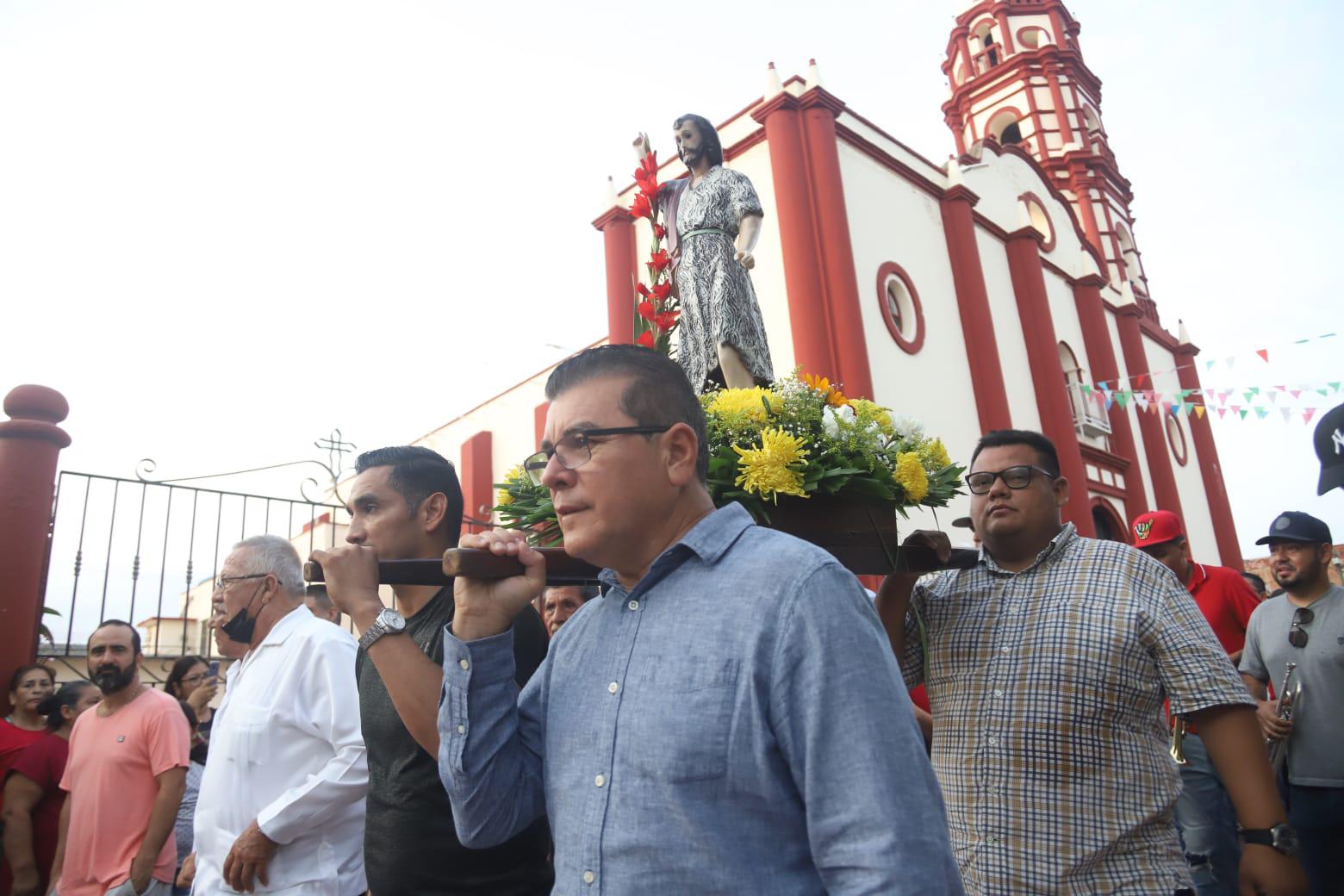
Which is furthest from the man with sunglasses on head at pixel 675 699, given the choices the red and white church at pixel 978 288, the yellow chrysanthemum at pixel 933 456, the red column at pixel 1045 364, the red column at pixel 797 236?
the red column at pixel 1045 364

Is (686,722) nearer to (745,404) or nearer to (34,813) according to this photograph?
(745,404)

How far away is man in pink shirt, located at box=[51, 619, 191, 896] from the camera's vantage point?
3.89 metres

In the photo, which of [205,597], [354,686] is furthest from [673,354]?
[205,597]

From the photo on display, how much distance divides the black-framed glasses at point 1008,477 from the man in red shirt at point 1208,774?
183 centimetres

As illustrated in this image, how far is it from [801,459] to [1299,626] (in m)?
3.24

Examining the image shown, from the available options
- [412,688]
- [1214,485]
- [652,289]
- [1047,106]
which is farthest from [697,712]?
[1047,106]

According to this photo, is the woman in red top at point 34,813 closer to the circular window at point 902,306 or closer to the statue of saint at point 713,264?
the statue of saint at point 713,264

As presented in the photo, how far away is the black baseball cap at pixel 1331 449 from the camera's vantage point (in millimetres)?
2824

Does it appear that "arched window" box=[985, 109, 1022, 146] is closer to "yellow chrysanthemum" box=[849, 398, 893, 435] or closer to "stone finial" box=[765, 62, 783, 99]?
"stone finial" box=[765, 62, 783, 99]

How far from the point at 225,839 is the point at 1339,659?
4268 millimetres

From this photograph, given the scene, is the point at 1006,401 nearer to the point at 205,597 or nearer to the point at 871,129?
the point at 871,129

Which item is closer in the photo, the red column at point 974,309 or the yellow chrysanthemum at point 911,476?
the yellow chrysanthemum at point 911,476

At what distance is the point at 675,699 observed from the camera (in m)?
1.28

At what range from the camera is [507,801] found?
1539 millimetres
